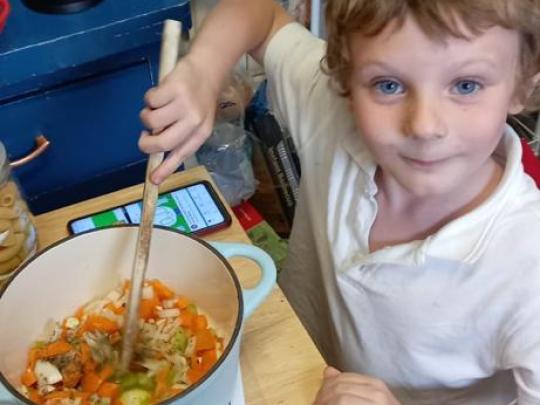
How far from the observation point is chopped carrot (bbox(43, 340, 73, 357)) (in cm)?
62

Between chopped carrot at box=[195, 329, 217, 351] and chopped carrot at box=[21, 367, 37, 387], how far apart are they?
0.14m

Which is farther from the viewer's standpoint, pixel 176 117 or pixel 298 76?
pixel 298 76

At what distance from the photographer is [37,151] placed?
0.96 meters

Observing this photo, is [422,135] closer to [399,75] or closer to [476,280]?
[399,75]

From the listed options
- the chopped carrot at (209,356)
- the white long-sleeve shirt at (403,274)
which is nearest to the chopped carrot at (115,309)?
the chopped carrot at (209,356)

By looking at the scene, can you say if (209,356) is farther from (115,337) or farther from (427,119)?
(427,119)

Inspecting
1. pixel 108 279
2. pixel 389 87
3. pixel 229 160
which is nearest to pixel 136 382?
pixel 108 279

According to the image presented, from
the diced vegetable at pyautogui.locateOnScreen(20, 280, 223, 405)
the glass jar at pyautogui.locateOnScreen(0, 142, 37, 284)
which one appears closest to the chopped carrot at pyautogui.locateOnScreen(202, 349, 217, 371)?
the diced vegetable at pyautogui.locateOnScreen(20, 280, 223, 405)

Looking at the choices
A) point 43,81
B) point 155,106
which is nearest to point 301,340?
point 155,106

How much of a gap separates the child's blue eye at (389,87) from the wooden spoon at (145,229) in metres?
0.18

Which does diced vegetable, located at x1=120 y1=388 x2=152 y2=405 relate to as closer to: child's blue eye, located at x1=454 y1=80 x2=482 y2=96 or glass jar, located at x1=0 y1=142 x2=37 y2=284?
glass jar, located at x1=0 y1=142 x2=37 y2=284

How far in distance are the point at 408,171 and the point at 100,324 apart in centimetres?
31

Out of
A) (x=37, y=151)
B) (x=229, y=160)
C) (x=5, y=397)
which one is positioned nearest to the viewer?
(x=5, y=397)

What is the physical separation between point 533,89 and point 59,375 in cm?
49
